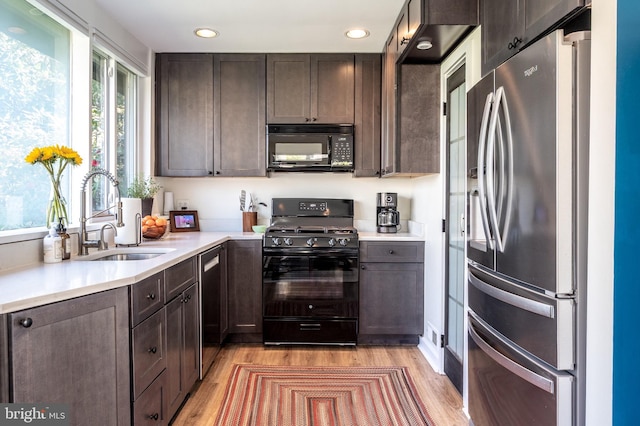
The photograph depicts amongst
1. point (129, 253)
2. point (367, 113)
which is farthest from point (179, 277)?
point (367, 113)

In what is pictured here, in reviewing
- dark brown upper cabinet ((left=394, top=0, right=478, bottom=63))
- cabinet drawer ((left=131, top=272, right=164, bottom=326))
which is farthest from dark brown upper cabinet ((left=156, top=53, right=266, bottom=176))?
cabinet drawer ((left=131, top=272, right=164, bottom=326))

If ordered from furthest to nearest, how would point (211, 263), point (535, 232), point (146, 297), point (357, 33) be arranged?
point (357, 33) → point (211, 263) → point (146, 297) → point (535, 232)

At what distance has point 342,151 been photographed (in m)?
3.49

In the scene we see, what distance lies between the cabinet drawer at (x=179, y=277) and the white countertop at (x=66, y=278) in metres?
0.05

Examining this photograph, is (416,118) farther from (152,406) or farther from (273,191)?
(152,406)

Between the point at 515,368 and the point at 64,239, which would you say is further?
the point at 64,239

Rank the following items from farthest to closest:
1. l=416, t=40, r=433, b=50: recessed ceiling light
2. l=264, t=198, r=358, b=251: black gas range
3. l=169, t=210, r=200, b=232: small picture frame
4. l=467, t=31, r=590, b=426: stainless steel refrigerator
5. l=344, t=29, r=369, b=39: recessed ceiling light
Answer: l=264, t=198, r=358, b=251: black gas range
l=169, t=210, r=200, b=232: small picture frame
l=344, t=29, r=369, b=39: recessed ceiling light
l=416, t=40, r=433, b=50: recessed ceiling light
l=467, t=31, r=590, b=426: stainless steel refrigerator

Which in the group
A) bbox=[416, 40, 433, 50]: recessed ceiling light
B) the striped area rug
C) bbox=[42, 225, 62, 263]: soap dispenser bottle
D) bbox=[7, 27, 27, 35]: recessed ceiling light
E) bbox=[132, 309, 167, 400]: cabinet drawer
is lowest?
the striped area rug

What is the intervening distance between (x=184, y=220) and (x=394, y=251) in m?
1.90

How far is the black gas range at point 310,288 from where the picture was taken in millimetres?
3197

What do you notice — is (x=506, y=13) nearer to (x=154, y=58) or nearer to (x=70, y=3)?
(x=70, y=3)

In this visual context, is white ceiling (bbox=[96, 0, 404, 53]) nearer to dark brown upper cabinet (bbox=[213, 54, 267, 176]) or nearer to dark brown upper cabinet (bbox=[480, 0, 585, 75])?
dark brown upper cabinet (bbox=[213, 54, 267, 176])

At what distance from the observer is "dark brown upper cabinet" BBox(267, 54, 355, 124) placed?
3.47 meters

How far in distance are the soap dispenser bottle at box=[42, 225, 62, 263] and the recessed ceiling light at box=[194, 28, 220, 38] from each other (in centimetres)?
183
